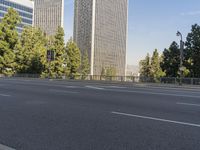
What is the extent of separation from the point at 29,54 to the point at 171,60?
996 inches

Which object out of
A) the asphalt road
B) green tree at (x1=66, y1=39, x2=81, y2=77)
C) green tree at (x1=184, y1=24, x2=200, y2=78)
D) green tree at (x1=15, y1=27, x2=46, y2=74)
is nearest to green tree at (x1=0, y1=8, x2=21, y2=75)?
green tree at (x1=15, y1=27, x2=46, y2=74)

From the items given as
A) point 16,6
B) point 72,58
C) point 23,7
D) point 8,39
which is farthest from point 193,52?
point 23,7

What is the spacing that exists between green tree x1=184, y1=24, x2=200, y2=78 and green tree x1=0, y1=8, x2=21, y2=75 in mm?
29719

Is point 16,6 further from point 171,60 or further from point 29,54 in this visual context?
point 171,60

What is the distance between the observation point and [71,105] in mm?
12133

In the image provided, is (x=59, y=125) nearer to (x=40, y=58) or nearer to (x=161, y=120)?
(x=161, y=120)

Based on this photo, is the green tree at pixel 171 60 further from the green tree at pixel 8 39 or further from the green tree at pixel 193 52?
the green tree at pixel 8 39

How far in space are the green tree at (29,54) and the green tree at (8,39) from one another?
124 cm

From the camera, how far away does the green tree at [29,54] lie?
194ft

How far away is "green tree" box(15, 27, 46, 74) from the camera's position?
5912 centimetres

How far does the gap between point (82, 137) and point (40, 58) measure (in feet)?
178

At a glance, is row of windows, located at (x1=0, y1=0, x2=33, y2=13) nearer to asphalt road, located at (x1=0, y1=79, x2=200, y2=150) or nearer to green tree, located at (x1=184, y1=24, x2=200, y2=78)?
green tree, located at (x1=184, y1=24, x2=200, y2=78)

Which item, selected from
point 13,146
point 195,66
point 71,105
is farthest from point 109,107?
point 195,66

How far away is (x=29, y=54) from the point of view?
59656 mm
